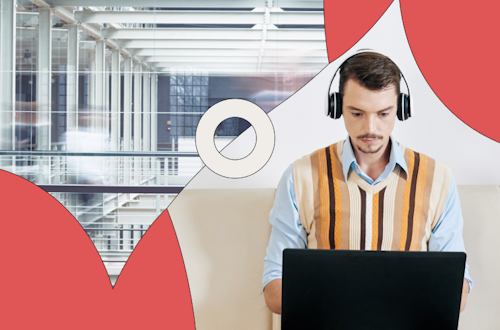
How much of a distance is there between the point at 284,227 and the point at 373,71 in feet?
2.19

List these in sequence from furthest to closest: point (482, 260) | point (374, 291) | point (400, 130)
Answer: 1. point (400, 130)
2. point (482, 260)
3. point (374, 291)

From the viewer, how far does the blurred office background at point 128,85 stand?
80.4 inches

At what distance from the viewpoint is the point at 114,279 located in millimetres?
2139

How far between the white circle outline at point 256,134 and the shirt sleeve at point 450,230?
2.63 feet

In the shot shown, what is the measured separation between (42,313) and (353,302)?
191cm

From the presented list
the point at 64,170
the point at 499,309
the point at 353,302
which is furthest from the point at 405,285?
the point at 64,170

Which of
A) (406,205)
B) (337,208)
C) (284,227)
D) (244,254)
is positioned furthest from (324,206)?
(244,254)

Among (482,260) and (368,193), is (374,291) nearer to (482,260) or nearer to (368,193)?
(368,193)

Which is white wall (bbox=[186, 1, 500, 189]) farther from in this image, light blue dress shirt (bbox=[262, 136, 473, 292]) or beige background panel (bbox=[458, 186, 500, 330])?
light blue dress shirt (bbox=[262, 136, 473, 292])

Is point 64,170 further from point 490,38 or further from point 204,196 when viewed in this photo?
point 490,38

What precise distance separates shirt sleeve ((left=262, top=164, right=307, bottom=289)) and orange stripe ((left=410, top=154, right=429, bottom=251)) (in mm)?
405

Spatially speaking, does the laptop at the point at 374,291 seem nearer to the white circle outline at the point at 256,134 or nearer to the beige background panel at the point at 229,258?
the beige background panel at the point at 229,258

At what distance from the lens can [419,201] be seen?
5.15ft

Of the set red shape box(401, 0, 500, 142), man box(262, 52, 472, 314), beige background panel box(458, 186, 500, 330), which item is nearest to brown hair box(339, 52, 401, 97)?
man box(262, 52, 472, 314)
